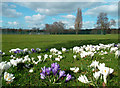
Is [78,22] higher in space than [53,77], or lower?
higher

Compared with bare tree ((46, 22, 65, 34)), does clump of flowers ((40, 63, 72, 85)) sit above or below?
below

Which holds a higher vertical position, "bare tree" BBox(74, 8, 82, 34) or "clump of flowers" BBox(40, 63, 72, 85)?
"bare tree" BBox(74, 8, 82, 34)

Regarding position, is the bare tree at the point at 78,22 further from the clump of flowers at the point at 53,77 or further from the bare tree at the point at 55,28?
the clump of flowers at the point at 53,77

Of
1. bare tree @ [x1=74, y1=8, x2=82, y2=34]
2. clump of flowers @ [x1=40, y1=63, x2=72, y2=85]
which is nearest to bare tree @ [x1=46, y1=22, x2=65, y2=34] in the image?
bare tree @ [x1=74, y1=8, x2=82, y2=34]

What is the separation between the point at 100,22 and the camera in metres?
46.2

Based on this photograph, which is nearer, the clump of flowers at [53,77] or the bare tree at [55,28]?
the clump of flowers at [53,77]

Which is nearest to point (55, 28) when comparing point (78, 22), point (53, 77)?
point (78, 22)

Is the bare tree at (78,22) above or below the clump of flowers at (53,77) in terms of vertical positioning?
above

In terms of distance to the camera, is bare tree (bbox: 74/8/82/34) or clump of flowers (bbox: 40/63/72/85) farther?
bare tree (bbox: 74/8/82/34)

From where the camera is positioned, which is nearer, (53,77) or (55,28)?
(53,77)

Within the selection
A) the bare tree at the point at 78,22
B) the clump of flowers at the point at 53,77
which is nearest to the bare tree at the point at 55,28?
the bare tree at the point at 78,22

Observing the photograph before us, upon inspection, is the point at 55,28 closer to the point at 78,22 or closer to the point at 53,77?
the point at 78,22

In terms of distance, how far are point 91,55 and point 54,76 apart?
1.61 meters

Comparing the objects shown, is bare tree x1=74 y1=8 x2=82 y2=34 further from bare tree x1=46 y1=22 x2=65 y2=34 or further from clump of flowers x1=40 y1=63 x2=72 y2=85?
clump of flowers x1=40 y1=63 x2=72 y2=85
